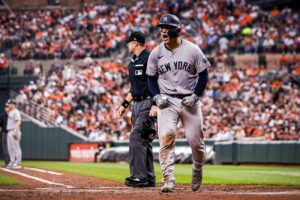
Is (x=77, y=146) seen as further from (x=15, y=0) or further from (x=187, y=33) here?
(x=15, y=0)

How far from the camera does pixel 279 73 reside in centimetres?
2850

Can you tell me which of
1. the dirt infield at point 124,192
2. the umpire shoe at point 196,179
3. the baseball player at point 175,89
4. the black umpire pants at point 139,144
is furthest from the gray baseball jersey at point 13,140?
the baseball player at point 175,89

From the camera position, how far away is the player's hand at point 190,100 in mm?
9273

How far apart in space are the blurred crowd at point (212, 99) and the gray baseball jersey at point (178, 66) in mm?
13237

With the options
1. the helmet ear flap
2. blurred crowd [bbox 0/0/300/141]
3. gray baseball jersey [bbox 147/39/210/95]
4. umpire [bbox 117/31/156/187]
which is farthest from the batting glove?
blurred crowd [bbox 0/0/300/141]

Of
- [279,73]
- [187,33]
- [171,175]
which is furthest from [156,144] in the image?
[171,175]

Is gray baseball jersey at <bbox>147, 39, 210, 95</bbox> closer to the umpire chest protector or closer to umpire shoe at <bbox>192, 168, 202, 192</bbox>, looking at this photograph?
umpire shoe at <bbox>192, 168, 202, 192</bbox>

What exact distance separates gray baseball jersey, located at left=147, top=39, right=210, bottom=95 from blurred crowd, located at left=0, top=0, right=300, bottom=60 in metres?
21.5

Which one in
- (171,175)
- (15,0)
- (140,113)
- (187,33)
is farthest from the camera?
(15,0)

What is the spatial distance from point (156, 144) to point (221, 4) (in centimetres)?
1085

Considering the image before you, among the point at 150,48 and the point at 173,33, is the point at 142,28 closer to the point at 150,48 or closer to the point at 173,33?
Answer: the point at 150,48

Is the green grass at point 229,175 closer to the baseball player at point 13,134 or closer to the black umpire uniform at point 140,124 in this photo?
the black umpire uniform at point 140,124

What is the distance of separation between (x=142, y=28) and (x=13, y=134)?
14.0 m

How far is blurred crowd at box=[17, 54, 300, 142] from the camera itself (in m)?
24.7
